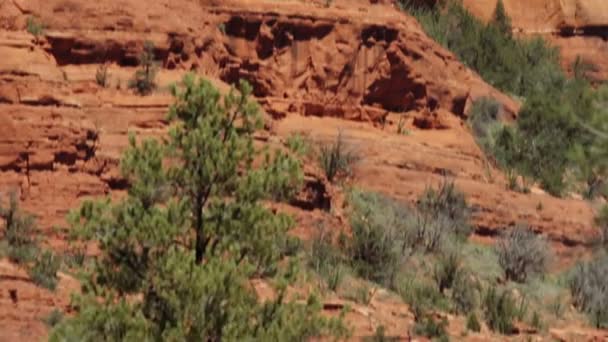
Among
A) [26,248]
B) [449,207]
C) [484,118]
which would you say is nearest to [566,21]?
[484,118]

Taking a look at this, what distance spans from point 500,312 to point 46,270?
712cm

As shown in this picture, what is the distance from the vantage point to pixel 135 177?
2033 centimetres

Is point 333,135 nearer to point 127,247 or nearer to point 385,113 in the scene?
point 385,113

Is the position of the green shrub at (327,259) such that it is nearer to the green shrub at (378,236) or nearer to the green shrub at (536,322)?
the green shrub at (378,236)

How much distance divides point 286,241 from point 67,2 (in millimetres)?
9291

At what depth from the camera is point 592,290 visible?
29.0 m

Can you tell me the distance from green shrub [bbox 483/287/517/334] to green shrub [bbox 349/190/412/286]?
1.56 m

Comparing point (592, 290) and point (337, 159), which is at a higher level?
point (337, 159)

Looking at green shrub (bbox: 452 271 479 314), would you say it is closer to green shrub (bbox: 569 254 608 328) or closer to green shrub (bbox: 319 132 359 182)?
green shrub (bbox: 569 254 608 328)

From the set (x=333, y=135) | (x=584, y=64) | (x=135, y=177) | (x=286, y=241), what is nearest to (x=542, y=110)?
(x=333, y=135)

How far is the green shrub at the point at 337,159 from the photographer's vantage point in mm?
29984

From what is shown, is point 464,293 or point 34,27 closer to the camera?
point 464,293

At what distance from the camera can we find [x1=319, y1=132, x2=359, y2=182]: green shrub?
30.0 meters

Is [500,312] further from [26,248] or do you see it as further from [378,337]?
[26,248]
